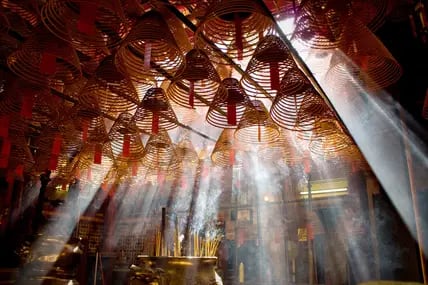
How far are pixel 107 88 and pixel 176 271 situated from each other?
4.01 feet

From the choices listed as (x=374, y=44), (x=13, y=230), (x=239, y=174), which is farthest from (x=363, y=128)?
(x=13, y=230)

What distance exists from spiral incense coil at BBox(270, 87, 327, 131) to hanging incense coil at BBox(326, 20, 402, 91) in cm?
17

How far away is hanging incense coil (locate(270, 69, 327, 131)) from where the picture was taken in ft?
6.49

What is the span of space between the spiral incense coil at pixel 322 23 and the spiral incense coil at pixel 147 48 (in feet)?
1.85

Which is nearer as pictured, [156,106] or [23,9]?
[23,9]

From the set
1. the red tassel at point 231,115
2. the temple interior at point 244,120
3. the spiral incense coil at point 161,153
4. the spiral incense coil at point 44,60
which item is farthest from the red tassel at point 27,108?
the red tassel at point 231,115

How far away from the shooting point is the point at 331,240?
4141 mm

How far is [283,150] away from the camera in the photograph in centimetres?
297

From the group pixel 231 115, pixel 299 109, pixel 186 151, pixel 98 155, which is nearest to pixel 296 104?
pixel 299 109

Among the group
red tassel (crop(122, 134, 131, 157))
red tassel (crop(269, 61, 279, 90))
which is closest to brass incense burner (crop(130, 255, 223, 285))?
red tassel (crop(122, 134, 131, 157))

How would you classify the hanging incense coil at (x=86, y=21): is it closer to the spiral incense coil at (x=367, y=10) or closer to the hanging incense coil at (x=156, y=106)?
the hanging incense coil at (x=156, y=106)

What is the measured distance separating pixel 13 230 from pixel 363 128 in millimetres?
4627

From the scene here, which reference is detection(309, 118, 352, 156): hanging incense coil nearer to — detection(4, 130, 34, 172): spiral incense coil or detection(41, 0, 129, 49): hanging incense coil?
detection(41, 0, 129, 49): hanging incense coil

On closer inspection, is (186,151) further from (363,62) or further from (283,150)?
(363,62)
